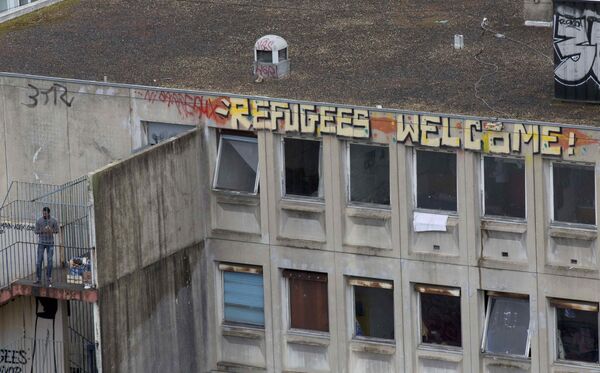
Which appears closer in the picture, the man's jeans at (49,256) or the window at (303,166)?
the man's jeans at (49,256)

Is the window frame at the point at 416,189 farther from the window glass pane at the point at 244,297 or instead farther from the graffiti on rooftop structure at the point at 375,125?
the window glass pane at the point at 244,297

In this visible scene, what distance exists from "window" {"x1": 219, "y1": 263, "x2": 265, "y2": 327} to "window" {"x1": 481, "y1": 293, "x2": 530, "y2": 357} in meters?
5.89

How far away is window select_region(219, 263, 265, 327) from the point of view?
50594 mm

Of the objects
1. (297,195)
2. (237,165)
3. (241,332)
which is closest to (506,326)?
(297,195)

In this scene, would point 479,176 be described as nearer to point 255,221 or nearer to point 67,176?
point 255,221

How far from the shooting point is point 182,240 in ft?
164

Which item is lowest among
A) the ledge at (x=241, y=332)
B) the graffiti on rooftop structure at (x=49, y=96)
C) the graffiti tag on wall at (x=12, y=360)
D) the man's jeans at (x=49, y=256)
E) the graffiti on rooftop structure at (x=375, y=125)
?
the graffiti tag on wall at (x=12, y=360)

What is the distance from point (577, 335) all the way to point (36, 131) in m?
14.4

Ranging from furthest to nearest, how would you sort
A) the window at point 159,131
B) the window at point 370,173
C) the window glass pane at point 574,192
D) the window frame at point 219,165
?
1. the window at point 159,131
2. the window frame at point 219,165
3. the window at point 370,173
4. the window glass pane at point 574,192

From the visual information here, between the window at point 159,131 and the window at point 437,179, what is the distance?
624 centimetres

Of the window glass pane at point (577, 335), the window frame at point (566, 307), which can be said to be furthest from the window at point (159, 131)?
the window glass pane at point (577, 335)

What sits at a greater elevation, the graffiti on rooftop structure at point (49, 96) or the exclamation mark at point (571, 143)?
the graffiti on rooftop structure at point (49, 96)

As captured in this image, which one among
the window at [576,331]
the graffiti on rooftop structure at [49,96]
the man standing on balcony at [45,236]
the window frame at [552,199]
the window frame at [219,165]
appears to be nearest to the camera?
the window frame at [552,199]

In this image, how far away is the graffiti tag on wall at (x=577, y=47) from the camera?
1889 inches
